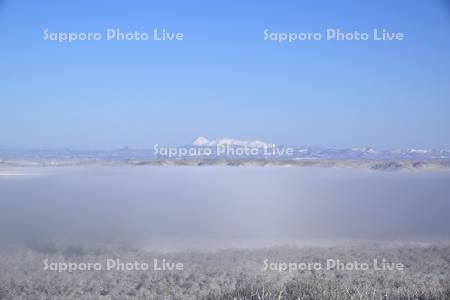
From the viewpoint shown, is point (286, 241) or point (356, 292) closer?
point (356, 292)

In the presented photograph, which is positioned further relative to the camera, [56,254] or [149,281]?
[56,254]

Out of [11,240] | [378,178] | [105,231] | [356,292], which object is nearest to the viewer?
[356,292]

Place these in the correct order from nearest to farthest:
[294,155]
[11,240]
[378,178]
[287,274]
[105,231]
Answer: [287,274] → [11,240] → [105,231] → [294,155] → [378,178]

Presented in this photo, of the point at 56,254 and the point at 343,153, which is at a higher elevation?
the point at 343,153

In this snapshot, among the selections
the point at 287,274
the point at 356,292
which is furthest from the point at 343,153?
the point at 356,292

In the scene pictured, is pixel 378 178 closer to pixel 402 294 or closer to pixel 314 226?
pixel 314 226

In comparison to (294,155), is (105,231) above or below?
below

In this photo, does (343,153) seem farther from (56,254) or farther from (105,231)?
(56,254)

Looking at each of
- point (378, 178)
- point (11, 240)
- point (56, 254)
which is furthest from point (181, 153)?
point (378, 178)

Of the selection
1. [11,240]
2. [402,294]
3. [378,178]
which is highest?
[378,178]
